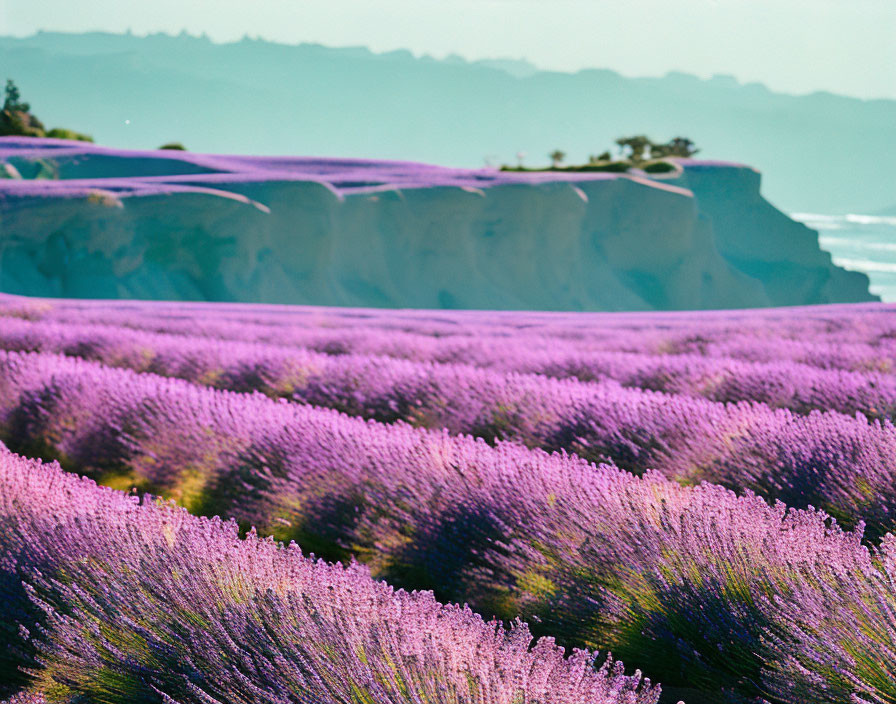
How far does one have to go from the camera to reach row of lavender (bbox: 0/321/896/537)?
2.70 meters

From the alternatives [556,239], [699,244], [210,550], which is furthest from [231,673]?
[699,244]

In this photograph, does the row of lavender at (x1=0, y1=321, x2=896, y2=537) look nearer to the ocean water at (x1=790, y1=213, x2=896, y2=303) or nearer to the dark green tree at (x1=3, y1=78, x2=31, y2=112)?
the dark green tree at (x1=3, y1=78, x2=31, y2=112)

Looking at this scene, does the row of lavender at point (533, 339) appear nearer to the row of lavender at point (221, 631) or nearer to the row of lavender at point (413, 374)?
the row of lavender at point (413, 374)

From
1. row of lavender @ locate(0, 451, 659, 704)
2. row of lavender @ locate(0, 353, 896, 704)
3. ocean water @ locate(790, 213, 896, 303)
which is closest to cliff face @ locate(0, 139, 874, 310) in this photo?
row of lavender @ locate(0, 353, 896, 704)

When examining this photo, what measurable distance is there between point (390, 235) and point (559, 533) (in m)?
26.7

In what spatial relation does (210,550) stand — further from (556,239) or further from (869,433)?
(556,239)

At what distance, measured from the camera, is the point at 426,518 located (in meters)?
2.57

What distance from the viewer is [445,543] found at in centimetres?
249

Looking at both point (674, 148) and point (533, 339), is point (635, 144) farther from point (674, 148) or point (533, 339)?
point (533, 339)

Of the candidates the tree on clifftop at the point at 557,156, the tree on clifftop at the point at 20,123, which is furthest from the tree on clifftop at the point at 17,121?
the tree on clifftop at the point at 557,156

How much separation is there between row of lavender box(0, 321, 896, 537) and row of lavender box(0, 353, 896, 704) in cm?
5

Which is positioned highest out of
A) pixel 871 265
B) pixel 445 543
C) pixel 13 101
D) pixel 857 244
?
pixel 13 101

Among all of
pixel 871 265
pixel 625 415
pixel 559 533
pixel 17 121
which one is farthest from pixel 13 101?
pixel 871 265

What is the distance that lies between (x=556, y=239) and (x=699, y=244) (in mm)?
8309
